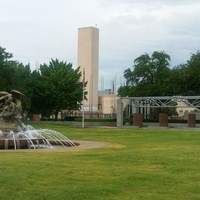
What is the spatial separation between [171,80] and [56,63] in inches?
720

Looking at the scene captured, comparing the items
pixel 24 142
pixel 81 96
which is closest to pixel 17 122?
pixel 24 142

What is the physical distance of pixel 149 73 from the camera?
236 ft

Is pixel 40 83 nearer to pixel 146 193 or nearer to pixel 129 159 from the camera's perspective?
pixel 129 159

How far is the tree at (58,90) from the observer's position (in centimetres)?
6725

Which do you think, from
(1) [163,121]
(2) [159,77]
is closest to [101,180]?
(1) [163,121]

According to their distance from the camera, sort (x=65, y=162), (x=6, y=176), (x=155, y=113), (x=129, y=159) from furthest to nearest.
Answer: (x=155, y=113)
(x=129, y=159)
(x=65, y=162)
(x=6, y=176)

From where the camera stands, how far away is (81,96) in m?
67.9

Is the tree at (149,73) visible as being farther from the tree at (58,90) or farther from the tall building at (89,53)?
the tall building at (89,53)

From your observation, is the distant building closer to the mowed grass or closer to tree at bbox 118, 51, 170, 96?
tree at bbox 118, 51, 170, 96

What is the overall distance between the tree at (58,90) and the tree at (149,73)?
9195mm

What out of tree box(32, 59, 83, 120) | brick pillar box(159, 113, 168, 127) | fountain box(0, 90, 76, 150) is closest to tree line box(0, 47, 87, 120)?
tree box(32, 59, 83, 120)

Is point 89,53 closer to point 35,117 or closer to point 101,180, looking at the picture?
point 35,117

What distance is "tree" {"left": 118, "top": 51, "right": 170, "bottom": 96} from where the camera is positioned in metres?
70.8

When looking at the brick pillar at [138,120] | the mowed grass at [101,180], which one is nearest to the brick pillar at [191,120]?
the brick pillar at [138,120]
